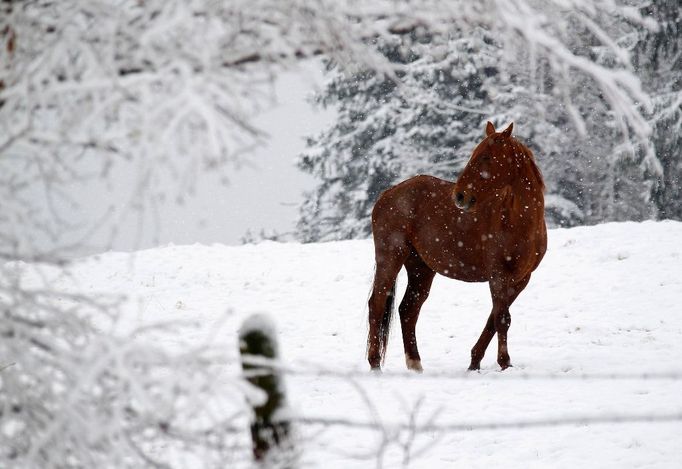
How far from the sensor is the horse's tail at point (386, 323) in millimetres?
6906

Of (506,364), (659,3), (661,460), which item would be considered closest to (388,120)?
(659,3)

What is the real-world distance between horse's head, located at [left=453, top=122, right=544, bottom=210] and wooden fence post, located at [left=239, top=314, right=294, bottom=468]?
4004mm

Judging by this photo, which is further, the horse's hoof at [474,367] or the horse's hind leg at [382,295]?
the horse's hind leg at [382,295]

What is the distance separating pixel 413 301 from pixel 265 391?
5203 millimetres

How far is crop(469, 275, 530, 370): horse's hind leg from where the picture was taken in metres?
6.32

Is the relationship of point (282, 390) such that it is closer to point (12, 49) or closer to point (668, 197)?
point (12, 49)

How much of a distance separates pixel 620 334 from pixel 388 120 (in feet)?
38.0

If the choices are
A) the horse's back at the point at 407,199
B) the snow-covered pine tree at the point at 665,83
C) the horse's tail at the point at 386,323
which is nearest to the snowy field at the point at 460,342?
the horse's tail at the point at 386,323

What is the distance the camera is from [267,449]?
82.9 inches

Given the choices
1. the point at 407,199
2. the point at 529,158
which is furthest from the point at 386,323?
the point at 529,158

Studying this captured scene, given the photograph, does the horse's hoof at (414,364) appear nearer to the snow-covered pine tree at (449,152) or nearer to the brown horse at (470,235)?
the brown horse at (470,235)

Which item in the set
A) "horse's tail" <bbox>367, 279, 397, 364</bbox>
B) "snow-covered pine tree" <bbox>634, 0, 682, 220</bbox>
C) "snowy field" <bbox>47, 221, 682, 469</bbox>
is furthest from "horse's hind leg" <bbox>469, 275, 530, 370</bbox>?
"snow-covered pine tree" <bbox>634, 0, 682, 220</bbox>

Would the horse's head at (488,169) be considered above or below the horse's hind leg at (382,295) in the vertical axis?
above

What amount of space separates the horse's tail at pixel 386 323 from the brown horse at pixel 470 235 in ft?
0.04
